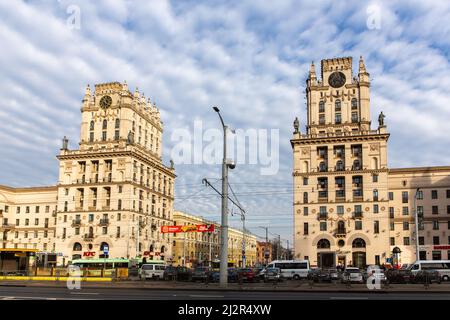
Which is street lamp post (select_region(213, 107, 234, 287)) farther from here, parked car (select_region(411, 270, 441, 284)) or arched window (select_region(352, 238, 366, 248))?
arched window (select_region(352, 238, 366, 248))

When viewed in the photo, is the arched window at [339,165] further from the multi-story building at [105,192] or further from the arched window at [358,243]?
the multi-story building at [105,192]

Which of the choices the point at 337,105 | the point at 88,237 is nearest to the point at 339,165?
the point at 337,105

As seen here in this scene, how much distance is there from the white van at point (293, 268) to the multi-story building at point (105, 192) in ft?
133

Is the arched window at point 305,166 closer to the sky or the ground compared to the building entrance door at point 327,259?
closer to the sky

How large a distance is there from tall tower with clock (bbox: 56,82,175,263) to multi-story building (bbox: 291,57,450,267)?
32968 millimetres

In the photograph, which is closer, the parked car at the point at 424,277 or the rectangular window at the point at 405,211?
the parked car at the point at 424,277

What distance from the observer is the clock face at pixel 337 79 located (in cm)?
9519

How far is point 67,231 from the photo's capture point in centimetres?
9750

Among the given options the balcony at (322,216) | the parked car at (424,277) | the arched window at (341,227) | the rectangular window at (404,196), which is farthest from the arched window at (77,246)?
the parked car at (424,277)

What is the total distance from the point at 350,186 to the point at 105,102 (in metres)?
54.6

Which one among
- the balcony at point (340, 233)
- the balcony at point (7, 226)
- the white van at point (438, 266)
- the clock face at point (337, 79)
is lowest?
the white van at point (438, 266)
